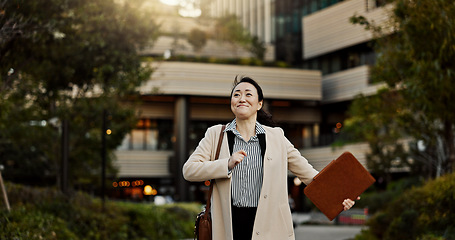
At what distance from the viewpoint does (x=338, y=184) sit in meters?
4.93

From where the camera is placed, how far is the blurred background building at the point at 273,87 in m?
49.6

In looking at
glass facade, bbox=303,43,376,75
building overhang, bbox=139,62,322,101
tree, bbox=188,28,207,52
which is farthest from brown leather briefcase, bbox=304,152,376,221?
tree, bbox=188,28,207,52

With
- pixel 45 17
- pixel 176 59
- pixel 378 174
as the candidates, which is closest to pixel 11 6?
pixel 45 17

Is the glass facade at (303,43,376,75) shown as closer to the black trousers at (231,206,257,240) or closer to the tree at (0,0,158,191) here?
the tree at (0,0,158,191)

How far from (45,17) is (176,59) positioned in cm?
3761

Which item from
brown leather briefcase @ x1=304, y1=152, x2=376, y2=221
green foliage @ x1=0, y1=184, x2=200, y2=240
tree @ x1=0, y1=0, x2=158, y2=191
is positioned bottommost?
green foliage @ x1=0, y1=184, x2=200, y2=240

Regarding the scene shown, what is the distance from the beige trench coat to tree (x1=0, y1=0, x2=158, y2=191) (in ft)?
19.3

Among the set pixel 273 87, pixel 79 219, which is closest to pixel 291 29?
pixel 273 87

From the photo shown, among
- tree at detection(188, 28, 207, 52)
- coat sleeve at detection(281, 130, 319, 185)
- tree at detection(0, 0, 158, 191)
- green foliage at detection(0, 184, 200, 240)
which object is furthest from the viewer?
tree at detection(188, 28, 207, 52)

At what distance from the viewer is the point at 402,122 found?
716 inches

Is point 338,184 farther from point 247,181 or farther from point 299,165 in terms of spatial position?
point 247,181

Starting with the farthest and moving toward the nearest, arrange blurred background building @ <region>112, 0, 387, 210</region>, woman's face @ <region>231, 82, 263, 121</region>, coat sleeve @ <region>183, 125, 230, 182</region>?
blurred background building @ <region>112, 0, 387, 210</region>, woman's face @ <region>231, 82, 263, 121</region>, coat sleeve @ <region>183, 125, 230, 182</region>

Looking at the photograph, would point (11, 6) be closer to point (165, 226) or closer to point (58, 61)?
point (58, 61)

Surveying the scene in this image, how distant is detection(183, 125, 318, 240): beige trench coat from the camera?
478 centimetres
